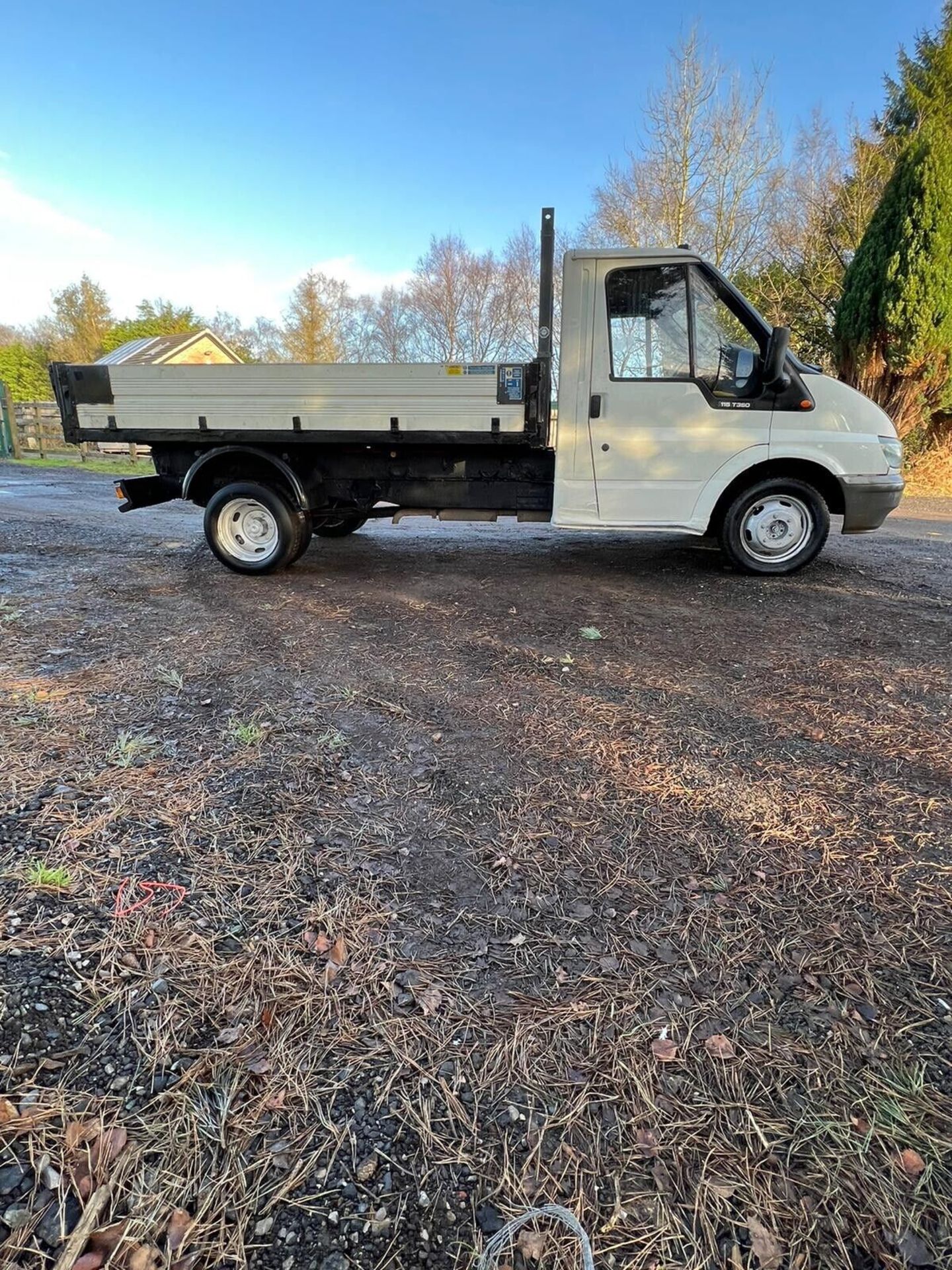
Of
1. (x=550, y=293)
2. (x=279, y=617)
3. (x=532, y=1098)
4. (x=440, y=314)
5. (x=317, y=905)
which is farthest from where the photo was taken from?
(x=440, y=314)

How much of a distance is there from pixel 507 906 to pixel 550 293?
15.5 feet

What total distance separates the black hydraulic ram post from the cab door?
36 centimetres

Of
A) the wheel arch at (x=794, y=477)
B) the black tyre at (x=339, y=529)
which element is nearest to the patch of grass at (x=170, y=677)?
the black tyre at (x=339, y=529)

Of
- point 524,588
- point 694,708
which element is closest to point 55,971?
point 694,708

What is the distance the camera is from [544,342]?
5066 mm

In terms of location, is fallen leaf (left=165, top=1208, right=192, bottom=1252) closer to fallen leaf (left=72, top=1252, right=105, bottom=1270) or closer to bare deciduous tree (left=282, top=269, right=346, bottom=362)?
fallen leaf (left=72, top=1252, right=105, bottom=1270)

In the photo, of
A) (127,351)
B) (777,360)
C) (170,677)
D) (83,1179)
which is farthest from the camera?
(127,351)

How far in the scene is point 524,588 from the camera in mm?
5102

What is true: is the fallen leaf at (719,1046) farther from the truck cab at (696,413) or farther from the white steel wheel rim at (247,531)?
the white steel wheel rim at (247,531)

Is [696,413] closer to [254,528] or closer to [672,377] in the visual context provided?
[672,377]

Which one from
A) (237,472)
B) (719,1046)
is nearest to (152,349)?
(237,472)

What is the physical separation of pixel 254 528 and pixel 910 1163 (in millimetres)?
5580

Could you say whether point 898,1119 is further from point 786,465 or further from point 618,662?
point 786,465

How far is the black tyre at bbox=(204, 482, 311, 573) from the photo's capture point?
5344 mm
